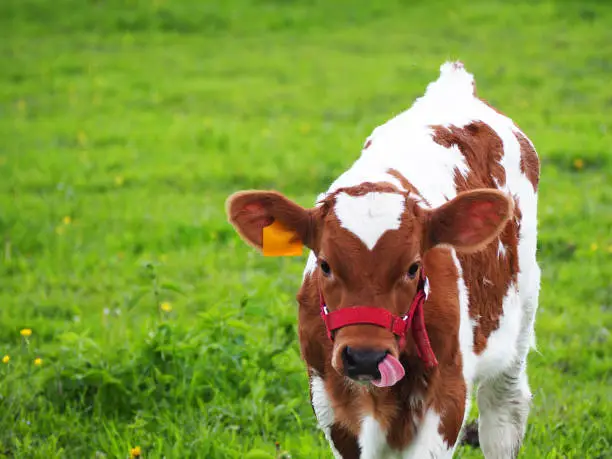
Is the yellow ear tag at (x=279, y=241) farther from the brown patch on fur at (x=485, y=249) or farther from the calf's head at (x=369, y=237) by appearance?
the brown patch on fur at (x=485, y=249)

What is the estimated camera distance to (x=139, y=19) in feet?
59.0

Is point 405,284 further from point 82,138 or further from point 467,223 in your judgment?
point 82,138

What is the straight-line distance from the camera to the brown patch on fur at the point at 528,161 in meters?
4.45

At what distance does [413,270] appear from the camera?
327 centimetres

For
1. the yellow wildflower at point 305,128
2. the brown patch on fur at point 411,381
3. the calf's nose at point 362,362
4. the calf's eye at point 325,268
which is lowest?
the yellow wildflower at point 305,128

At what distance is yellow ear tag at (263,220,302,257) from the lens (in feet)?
11.3

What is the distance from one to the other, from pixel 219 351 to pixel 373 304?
227cm

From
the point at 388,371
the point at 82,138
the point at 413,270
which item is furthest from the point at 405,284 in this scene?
the point at 82,138

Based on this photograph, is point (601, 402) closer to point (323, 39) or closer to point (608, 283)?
point (608, 283)

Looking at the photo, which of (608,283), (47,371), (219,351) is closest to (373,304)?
(219,351)

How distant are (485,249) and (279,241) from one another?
90 centimetres

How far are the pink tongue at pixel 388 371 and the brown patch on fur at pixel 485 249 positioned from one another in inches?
28.4

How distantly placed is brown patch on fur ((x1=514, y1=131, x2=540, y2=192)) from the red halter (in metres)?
1.29

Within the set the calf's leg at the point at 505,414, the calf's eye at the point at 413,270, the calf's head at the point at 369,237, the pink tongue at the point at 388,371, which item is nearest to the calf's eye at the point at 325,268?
the calf's head at the point at 369,237
